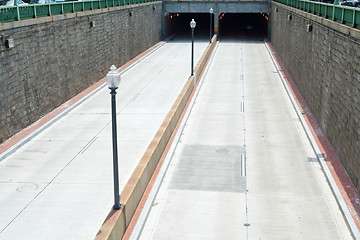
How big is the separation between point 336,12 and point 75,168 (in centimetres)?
1349

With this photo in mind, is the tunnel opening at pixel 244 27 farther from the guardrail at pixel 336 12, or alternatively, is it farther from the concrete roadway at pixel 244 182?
the concrete roadway at pixel 244 182

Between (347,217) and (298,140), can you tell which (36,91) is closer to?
(298,140)

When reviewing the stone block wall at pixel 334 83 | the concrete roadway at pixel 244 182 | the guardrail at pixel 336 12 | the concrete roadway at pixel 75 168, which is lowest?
the concrete roadway at pixel 244 182

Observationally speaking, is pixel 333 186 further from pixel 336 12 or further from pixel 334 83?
pixel 336 12

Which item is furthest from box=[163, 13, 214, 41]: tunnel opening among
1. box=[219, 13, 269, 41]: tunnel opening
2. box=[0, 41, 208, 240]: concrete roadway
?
box=[0, 41, 208, 240]: concrete roadway

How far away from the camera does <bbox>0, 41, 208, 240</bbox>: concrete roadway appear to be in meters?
13.0

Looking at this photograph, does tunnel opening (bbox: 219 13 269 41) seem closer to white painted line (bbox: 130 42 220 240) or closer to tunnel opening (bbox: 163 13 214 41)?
tunnel opening (bbox: 163 13 214 41)

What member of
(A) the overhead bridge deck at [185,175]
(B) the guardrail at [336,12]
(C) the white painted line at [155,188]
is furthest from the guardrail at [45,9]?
(B) the guardrail at [336,12]

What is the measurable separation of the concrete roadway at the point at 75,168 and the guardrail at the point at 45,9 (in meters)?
5.58

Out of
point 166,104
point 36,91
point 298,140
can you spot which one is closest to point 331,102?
point 298,140

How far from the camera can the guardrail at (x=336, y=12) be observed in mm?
16778

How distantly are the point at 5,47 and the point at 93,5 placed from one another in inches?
543

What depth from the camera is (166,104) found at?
2641cm

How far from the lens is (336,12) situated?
66.3ft
